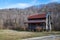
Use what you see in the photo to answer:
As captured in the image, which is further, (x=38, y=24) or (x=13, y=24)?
(x=13, y=24)

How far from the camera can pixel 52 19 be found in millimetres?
45844

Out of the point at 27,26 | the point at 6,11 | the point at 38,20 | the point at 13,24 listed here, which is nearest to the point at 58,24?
the point at 38,20

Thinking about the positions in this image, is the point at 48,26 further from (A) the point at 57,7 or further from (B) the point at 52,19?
(A) the point at 57,7

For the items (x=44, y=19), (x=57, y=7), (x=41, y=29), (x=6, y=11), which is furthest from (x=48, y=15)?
(x=6, y=11)

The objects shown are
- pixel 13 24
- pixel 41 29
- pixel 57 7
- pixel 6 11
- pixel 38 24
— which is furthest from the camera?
pixel 6 11

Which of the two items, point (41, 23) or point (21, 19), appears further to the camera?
point (21, 19)

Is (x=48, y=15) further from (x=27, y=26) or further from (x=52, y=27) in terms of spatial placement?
(x=27, y=26)

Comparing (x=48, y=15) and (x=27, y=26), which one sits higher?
(x=48, y=15)

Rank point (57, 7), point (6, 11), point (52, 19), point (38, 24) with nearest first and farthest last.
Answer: point (38, 24) → point (52, 19) → point (57, 7) → point (6, 11)

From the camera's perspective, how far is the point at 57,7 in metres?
58.6

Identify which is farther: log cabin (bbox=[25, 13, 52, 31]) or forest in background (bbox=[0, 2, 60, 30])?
Result: forest in background (bbox=[0, 2, 60, 30])

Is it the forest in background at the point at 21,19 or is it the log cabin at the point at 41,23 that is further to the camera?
the forest in background at the point at 21,19

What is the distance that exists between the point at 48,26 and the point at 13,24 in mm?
12162

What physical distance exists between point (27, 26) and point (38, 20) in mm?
3313
